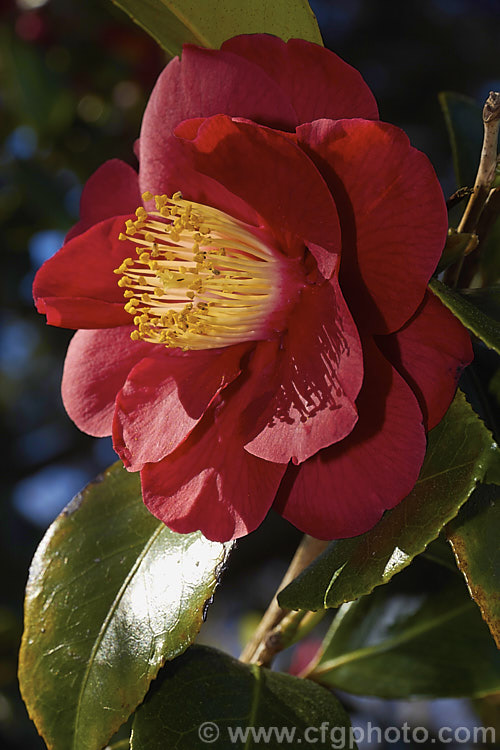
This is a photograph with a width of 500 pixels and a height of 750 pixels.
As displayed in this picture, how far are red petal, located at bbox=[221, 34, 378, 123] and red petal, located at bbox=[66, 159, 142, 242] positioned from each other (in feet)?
0.58

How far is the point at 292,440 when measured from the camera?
0.57 meters

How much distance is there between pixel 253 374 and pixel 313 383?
76mm

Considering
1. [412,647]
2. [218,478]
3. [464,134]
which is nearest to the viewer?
[218,478]

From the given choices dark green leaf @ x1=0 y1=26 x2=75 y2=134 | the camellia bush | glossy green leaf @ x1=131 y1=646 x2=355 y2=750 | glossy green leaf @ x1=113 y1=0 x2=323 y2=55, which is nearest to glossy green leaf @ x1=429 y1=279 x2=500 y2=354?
the camellia bush

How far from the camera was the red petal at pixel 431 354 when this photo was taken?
0.56 meters

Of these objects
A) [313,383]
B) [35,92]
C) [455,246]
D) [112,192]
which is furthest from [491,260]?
[35,92]

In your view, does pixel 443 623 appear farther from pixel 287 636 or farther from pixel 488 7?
pixel 488 7

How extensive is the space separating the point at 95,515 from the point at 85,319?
9.7 inches

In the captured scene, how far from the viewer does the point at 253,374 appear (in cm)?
64

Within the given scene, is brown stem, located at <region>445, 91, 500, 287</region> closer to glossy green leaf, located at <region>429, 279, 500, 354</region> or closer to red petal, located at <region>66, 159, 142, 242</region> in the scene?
glossy green leaf, located at <region>429, 279, 500, 354</region>

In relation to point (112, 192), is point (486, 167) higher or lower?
higher

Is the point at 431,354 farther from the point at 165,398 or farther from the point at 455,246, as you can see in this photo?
the point at 165,398

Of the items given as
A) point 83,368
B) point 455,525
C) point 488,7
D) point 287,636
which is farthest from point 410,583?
point 488,7

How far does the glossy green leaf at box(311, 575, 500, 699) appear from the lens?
944 mm
